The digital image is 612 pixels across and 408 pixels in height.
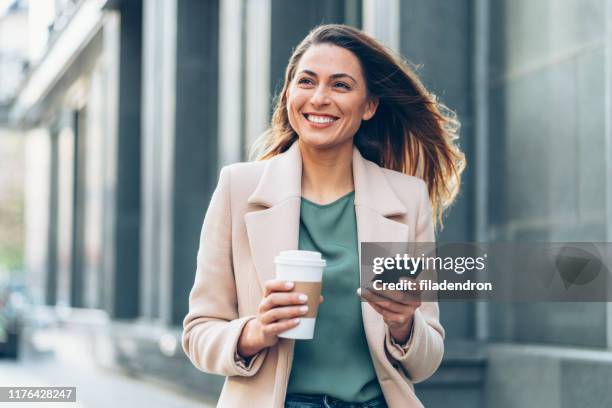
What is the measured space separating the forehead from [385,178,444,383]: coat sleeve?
43 cm

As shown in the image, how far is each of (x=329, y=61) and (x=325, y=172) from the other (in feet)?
1.07

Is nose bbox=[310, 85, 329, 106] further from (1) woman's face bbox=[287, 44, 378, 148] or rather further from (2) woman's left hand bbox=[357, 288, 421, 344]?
(2) woman's left hand bbox=[357, 288, 421, 344]

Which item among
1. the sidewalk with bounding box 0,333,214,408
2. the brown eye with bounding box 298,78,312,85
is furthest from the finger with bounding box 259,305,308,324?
the sidewalk with bounding box 0,333,214,408

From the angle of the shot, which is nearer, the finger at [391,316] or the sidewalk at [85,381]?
the finger at [391,316]

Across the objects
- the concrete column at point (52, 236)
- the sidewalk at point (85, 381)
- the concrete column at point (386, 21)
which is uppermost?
the concrete column at point (386, 21)

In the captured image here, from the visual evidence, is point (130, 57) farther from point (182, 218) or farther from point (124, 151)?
point (182, 218)

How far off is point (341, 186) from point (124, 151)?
13001mm

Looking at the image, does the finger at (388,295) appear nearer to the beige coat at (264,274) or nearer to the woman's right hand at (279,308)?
the woman's right hand at (279,308)

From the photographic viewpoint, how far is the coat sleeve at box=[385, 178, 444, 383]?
2.63m

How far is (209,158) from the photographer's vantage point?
12.8 m

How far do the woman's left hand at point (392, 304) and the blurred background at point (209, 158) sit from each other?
3.76 metres

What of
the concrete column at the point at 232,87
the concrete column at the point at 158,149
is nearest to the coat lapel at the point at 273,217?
the concrete column at the point at 232,87

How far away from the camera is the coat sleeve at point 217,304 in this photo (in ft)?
8.62

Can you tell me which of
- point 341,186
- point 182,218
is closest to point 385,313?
point 341,186
